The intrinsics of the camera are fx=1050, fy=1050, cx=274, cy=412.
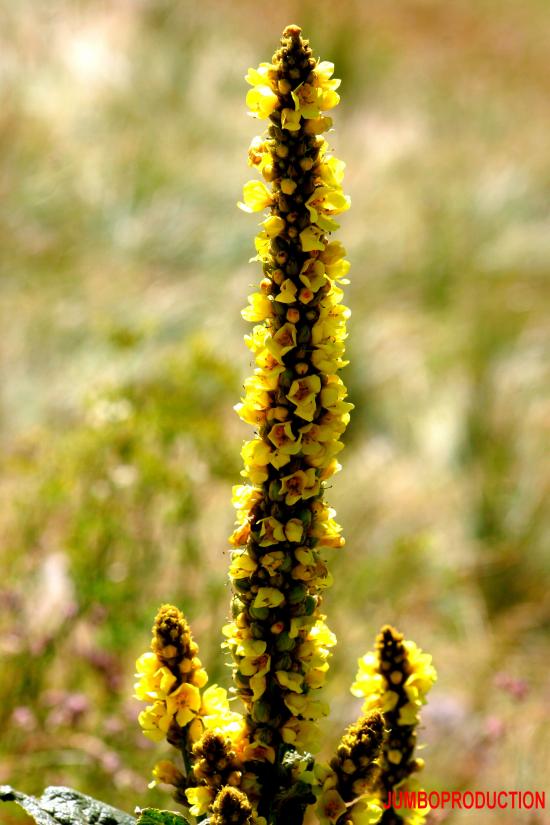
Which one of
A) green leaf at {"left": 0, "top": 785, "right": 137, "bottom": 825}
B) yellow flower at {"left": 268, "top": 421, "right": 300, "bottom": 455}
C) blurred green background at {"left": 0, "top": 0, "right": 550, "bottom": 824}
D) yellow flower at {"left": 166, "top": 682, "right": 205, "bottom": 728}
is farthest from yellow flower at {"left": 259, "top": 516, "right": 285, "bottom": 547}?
blurred green background at {"left": 0, "top": 0, "right": 550, "bottom": 824}

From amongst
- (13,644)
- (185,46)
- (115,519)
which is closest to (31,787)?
(13,644)

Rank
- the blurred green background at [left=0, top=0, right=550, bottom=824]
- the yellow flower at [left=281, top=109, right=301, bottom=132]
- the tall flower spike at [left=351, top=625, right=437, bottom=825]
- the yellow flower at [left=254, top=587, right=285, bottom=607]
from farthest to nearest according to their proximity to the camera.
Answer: the blurred green background at [left=0, top=0, right=550, bottom=824] → the tall flower spike at [left=351, top=625, right=437, bottom=825] → the yellow flower at [left=254, top=587, right=285, bottom=607] → the yellow flower at [left=281, top=109, right=301, bottom=132]

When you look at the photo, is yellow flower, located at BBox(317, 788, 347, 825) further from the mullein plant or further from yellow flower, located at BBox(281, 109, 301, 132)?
yellow flower, located at BBox(281, 109, 301, 132)

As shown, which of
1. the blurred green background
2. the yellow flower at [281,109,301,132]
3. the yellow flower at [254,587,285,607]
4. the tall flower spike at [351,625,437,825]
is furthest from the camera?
the blurred green background

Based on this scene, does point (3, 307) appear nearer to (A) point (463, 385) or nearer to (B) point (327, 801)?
(A) point (463, 385)

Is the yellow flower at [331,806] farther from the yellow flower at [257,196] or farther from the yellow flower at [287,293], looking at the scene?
the yellow flower at [257,196]

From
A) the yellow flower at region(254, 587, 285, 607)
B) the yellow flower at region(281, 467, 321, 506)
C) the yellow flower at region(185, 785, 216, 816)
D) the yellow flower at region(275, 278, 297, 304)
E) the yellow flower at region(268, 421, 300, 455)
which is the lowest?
the yellow flower at region(185, 785, 216, 816)

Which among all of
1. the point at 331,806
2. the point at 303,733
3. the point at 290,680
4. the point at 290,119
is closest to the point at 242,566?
the point at 290,680
